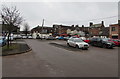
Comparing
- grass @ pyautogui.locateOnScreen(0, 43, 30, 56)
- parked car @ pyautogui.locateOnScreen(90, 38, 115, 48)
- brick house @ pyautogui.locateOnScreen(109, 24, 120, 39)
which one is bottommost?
grass @ pyautogui.locateOnScreen(0, 43, 30, 56)

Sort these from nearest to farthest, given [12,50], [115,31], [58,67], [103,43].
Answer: [58,67]
[12,50]
[103,43]
[115,31]

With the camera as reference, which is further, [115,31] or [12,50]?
[115,31]

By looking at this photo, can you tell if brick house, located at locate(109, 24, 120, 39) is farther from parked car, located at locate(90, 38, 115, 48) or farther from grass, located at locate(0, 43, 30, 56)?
grass, located at locate(0, 43, 30, 56)

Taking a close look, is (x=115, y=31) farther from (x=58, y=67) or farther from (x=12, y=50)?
(x=58, y=67)

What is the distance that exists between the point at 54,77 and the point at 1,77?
2.38 metres

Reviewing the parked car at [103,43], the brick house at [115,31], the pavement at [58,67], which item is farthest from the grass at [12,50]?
the brick house at [115,31]

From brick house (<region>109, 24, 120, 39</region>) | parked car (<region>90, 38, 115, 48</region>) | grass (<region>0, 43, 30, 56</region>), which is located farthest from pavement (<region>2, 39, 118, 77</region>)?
brick house (<region>109, 24, 120, 39</region>)

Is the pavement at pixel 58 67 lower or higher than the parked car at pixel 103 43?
lower

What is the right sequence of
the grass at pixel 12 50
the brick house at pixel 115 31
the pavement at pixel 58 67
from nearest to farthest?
the pavement at pixel 58 67 → the grass at pixel 12 50 → the brick house at pixel 115 31

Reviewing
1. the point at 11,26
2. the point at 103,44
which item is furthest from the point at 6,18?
the point at 103,44

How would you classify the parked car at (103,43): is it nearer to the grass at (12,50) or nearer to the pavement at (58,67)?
the pavement at (58,67)

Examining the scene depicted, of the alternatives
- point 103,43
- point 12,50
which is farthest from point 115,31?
point 12,50

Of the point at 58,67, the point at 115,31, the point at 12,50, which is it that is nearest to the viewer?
the point at 58,67

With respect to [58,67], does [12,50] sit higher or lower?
higher
